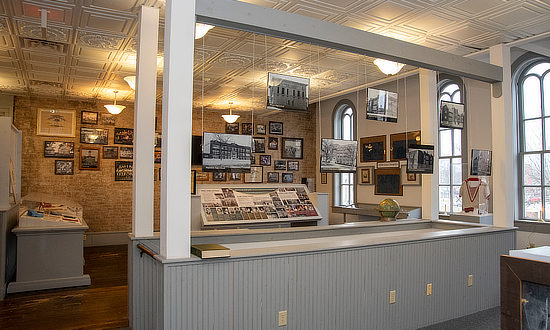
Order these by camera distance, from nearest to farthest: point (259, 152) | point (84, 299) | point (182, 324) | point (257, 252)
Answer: point (182, 324) < point (257, 252) < point (84, 299) < point (259, 152)

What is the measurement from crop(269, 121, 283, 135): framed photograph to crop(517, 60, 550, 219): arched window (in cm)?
678

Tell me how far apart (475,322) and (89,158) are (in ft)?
31.6

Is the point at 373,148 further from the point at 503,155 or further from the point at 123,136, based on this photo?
the point at 123,136

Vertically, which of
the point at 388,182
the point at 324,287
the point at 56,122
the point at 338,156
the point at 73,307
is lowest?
the point at 73,307

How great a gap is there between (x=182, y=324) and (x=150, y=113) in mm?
2321

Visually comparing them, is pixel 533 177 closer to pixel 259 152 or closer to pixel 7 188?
pixel 259 152

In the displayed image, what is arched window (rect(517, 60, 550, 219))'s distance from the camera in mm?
7504

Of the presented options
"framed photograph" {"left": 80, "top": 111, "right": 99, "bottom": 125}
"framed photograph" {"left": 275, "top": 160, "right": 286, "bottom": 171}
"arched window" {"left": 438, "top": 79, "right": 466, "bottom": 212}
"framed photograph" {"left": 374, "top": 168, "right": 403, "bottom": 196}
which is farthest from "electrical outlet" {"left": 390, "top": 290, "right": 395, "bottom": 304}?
"framed photograph" {"left": 80, "top": 111, "right": 99, "bottom": 125}

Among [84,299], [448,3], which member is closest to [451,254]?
[448,3]

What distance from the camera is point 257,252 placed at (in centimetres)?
346

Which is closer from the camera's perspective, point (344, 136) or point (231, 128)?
point (344, 136)

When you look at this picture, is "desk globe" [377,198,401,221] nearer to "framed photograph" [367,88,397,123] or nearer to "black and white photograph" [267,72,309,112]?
"framed photograph" [367,88,397,123]

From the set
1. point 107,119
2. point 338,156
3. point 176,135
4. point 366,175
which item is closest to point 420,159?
point 338,156

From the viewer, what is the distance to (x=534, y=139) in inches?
304
